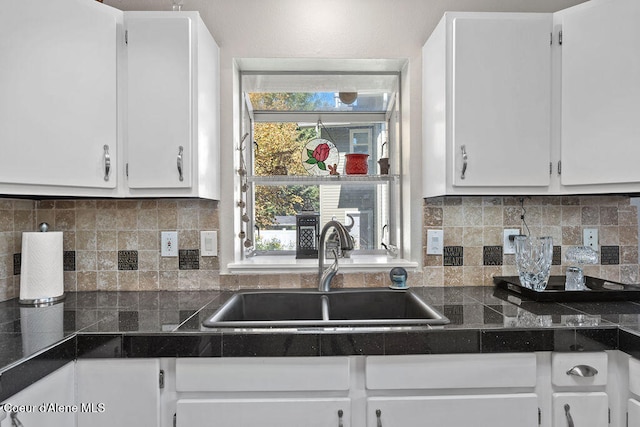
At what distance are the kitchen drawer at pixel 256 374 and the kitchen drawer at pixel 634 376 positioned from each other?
0.86 meters

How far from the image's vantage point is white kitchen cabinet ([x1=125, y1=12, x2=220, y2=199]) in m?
1.49

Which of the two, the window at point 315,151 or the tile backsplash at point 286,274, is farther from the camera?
the window at point 315,151

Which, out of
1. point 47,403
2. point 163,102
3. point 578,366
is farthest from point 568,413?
point 163,102

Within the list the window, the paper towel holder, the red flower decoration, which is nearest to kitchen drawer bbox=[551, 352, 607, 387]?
the window

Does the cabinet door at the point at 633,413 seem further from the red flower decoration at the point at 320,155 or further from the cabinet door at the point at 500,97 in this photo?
the red flower decoration at the point at 320,155

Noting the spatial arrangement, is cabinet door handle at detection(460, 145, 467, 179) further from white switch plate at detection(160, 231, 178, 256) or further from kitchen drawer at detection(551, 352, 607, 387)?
white switch plate at detection(160, 231, 178, 256)

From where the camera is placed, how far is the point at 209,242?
180 cm

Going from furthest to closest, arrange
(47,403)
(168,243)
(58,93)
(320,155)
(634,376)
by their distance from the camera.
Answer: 1. (320,155)
2. (168,243)
3. (58,93)
4. (634,376)
5. (47,403)

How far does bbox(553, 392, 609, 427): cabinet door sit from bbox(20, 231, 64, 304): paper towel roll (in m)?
1.87

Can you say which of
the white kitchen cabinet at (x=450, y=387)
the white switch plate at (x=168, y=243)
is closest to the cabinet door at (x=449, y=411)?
the white kitchen cabinet at (x=450, y=387)

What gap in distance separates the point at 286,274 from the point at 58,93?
3.74ft

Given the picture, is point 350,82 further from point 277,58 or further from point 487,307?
point 487,307

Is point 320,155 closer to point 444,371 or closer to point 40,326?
point 444,371

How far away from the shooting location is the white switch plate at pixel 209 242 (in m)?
1.80
